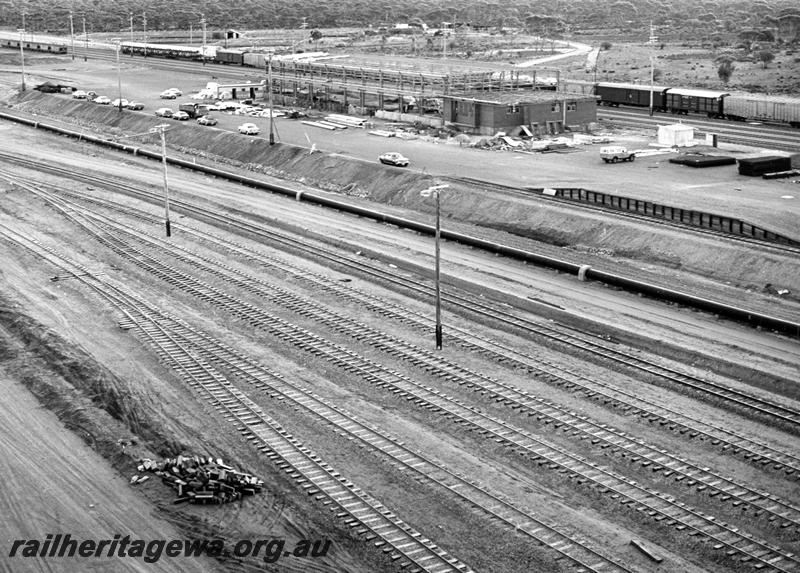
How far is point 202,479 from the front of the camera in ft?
96.1

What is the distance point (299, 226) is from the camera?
2349 inches

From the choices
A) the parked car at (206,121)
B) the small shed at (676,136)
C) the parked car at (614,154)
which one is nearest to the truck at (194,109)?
the parked car at (206,121)

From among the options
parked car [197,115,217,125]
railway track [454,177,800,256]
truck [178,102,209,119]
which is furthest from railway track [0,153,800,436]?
truck [178,102,209,119]

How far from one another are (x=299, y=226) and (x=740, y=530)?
119ft

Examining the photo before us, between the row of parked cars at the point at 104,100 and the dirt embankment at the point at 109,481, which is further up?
the row of parked cars at the point at 104,100

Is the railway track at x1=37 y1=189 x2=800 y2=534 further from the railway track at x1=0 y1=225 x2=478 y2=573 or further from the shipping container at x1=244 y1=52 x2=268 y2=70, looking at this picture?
the shipping container at x1=244 y1=52 x2=268 y2=70

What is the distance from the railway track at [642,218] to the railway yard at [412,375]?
27 centimetres

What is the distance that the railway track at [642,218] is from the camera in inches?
1957

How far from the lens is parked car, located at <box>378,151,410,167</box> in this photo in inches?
2800

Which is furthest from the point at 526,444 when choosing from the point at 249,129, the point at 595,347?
the point at 249,129

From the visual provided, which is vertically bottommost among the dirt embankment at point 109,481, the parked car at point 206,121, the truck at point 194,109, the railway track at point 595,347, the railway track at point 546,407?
the dirt embankment at point 109,481

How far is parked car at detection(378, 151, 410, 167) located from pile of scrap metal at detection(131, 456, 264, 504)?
139ft

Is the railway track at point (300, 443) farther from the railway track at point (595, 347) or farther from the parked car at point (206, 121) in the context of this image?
the parked car at point (206, 121)

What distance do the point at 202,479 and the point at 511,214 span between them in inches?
1289
